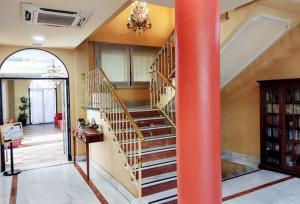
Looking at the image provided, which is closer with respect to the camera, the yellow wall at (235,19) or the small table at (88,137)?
the yellow wall at (235,19)

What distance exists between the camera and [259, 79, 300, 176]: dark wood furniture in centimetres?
470

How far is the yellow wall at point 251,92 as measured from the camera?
493 cm

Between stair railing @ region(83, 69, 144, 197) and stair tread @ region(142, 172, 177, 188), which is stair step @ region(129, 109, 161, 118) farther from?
stair tread @ region(142, 172, 177, 188)

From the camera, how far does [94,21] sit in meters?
4.09

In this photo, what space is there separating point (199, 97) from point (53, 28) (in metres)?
3.83

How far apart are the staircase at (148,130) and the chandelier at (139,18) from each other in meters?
1.28

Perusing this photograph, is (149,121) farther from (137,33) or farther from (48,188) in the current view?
(137,33)

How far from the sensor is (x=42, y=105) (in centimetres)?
1563

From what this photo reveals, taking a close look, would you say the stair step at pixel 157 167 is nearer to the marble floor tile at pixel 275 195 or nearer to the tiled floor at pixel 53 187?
the tiled floor at pixel 53 187

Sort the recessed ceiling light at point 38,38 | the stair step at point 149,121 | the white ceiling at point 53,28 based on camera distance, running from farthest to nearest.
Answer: the stair step at point 149,121 < the recessed ceiling light at point 38,38 < the white ceiling at point 53,28

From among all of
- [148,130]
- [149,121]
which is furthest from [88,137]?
[149,121]

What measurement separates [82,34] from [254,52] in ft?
12.2

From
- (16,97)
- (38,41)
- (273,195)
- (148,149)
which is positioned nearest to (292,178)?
(273,195)

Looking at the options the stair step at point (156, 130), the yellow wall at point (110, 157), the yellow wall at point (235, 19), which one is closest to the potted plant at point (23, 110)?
the yellow wall at point (110, 157)
